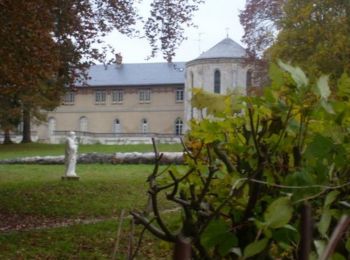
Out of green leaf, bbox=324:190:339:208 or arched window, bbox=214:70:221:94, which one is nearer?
green leaf, bbox=324:190:339:208

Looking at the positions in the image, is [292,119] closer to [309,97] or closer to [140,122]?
[309,97]

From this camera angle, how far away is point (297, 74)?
1.69 metres

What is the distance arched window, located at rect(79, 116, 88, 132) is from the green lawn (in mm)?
56935

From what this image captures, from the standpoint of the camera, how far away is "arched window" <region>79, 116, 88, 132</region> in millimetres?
77806

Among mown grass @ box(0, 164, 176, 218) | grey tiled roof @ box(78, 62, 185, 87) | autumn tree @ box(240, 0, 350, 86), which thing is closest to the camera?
mown grass @ box(0, 164, 176, 218)

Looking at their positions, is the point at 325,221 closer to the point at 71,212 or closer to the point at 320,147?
the point at 320,147

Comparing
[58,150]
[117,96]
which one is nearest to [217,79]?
[117,96]

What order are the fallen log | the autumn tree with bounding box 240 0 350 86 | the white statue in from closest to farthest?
the white statue → the autumn tree with bounding box 240 0 350 86 → the fallen log

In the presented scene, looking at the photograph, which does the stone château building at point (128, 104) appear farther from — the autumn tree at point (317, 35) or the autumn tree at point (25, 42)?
the autumn tree at point (25, 42)

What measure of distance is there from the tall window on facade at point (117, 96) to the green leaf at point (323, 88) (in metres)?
76.7

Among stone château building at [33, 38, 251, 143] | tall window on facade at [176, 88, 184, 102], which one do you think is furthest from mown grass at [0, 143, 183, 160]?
tall window on facade at [176, 88, 184, 102]

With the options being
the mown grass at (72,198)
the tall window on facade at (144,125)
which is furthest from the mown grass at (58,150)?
the tall window on facade at (144,125)

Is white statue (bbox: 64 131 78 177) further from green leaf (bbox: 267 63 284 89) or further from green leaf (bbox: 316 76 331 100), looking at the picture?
green leaf (bbox: 316 76 331 100)

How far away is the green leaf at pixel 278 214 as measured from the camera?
4.67 feet
